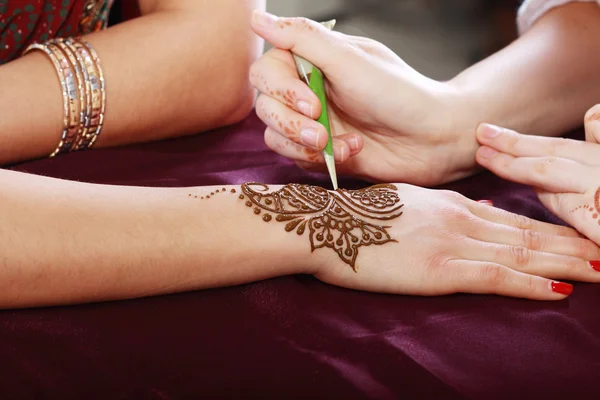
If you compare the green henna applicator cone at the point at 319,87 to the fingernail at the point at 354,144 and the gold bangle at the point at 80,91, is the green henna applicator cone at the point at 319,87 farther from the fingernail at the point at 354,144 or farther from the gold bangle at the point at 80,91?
the gold bangle at the point at 80,91

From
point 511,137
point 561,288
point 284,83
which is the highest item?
point 284,83

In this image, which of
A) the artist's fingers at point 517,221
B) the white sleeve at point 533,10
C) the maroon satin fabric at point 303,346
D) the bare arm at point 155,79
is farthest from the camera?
the white sleeve at point 533,10

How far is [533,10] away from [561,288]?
2.27ft

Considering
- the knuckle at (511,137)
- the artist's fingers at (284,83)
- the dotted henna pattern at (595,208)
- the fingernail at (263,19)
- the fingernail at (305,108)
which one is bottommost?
the dotted henna pattern at (595,208)

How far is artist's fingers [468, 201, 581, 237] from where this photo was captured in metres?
1.00

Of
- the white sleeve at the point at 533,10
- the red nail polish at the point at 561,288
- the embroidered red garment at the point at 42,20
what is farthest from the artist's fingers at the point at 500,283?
the embroidered red garment at the point at 42,20

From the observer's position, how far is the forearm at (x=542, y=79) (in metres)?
1.18

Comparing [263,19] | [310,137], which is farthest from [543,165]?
[263,19]

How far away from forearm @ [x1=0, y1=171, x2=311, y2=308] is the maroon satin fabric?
2 cm

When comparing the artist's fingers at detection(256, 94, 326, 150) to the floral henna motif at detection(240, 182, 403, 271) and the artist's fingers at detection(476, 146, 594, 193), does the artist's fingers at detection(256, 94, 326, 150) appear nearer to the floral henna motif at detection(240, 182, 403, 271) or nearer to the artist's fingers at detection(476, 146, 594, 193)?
the floral henna motif at detection(240, 182, 403, 271)

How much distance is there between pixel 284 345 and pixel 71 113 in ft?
1.76

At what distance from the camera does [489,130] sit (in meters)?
1.13

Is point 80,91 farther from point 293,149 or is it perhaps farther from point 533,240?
point 533,240

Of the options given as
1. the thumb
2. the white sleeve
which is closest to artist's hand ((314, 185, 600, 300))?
the thumb
